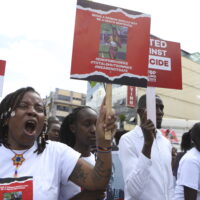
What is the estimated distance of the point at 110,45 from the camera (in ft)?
6.68

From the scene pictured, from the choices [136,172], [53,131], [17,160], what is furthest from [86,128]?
[53,131]

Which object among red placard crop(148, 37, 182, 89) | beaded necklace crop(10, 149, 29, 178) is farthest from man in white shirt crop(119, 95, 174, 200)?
beaded necklace crop(10, 149, 29, 178)

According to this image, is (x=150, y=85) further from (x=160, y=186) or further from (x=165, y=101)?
(x=165, y=101)

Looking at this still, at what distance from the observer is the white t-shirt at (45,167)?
1388 mm

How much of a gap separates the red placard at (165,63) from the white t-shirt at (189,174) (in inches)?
31.4

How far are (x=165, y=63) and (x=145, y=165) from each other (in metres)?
1.32

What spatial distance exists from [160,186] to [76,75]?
1.18 metres

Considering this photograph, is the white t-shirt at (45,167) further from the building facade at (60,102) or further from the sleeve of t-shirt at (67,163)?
the building facade at (60,102)

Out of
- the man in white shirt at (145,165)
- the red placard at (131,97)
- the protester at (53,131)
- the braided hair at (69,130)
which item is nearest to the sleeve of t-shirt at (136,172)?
the man in white shirt at (145,165)

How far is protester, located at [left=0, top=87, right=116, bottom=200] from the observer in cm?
138

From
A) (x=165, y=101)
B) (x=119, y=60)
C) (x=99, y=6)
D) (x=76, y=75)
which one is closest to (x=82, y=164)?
(x=76, y=75)

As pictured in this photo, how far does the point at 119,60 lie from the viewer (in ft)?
6.68

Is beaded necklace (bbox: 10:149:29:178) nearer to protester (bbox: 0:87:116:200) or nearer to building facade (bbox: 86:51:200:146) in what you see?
protester (bbox: 0:87:116:200)

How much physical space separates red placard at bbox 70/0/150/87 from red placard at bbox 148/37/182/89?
76 centimetres
